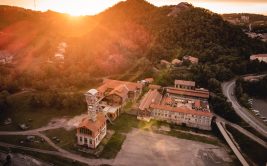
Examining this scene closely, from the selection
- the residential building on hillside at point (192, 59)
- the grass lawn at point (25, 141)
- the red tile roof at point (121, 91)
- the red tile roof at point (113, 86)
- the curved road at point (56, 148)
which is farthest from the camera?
the residential building on hillside at point (192, 59)

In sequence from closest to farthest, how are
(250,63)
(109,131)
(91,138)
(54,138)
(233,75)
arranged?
(91,138)
(54,138)
(109,131)
(233,75)
(250,63)

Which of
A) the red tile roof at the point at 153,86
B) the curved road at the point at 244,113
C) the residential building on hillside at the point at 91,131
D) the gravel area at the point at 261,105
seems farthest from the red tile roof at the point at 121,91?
the gravel area at the point at 261,105

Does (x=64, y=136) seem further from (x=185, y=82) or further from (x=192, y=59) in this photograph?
(x=192, y=59)

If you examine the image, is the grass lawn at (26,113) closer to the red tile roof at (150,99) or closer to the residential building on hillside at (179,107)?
the red tile roof at (150,99)

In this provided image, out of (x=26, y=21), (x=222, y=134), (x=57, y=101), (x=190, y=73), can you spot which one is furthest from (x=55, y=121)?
(x=26, y=21)

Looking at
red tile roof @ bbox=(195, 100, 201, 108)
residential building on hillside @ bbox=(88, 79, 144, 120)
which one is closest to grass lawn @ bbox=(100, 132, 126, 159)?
residential building on hillside @ bbox=(88, 79, 144, 120)

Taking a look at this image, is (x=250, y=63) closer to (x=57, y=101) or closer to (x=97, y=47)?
(x=97, y=47)

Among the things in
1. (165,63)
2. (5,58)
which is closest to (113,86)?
(165,63)
